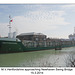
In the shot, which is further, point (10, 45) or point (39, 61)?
point (10, 45)

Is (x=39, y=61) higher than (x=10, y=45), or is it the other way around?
(x=10, y=45)

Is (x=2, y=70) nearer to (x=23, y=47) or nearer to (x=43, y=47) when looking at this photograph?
(x=23, y=47)

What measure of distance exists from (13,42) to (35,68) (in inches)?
109

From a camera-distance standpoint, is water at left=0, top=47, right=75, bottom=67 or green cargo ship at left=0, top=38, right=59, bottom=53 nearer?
water at left=0, top=47, right=75, bottom=67

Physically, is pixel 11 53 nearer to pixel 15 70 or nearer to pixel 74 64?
pixel 15 70

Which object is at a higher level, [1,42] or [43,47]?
[1,42]

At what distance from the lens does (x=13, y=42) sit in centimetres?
495

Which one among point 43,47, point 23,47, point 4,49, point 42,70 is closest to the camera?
point 42,70

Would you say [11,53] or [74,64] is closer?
[74,64]

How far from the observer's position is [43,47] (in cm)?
602

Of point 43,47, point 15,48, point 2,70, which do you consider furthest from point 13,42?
point 2,70

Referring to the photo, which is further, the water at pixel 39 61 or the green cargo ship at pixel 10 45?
the green cargo ship at pixel 10 45

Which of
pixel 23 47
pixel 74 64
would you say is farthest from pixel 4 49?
pixel 74 64

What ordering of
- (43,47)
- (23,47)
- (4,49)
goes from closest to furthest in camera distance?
(4,49)
(23,47)
(43,47)
